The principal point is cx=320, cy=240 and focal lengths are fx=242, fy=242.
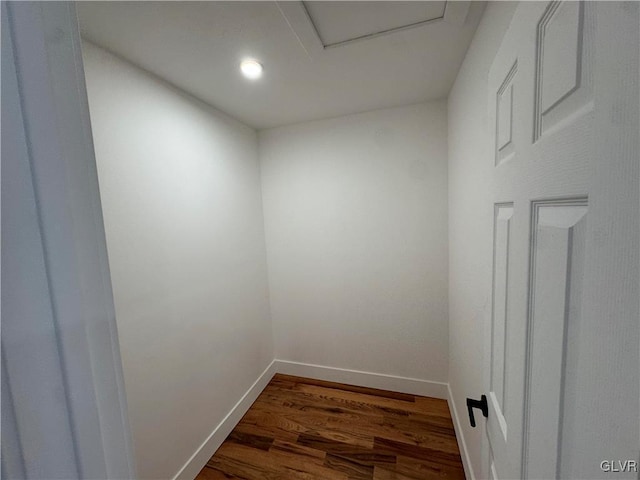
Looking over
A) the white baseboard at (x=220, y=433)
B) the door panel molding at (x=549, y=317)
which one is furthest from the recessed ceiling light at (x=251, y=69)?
the white baseboard at (x=220, y=433)

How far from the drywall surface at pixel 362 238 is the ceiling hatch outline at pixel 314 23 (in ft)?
2.67

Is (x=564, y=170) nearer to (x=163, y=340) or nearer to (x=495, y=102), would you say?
(x=495, y=102)

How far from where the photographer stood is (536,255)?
0.44m

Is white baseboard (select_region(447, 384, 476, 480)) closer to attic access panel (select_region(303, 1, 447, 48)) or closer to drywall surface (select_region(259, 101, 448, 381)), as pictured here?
drywall surface (select_region(259, 101, 448, 381))

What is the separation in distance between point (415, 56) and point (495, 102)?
0.85 meters

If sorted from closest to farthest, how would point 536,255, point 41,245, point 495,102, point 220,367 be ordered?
point 41,245 → point 536,255 → point 495,102 → point 220,367

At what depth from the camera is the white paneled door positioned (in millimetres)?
237

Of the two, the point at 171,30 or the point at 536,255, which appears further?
the point at 171,30

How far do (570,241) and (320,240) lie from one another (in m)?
1.84

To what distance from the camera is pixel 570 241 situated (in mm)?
344

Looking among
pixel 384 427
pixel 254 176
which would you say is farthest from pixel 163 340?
pixel 384 427

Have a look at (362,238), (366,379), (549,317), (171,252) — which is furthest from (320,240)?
(549,317)

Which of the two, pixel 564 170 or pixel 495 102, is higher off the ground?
pixel 495 102

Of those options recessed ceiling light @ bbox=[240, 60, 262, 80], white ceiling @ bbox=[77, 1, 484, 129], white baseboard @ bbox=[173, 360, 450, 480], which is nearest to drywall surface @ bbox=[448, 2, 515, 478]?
white ceiling @ bbox=[77, 1, 484, 129]
